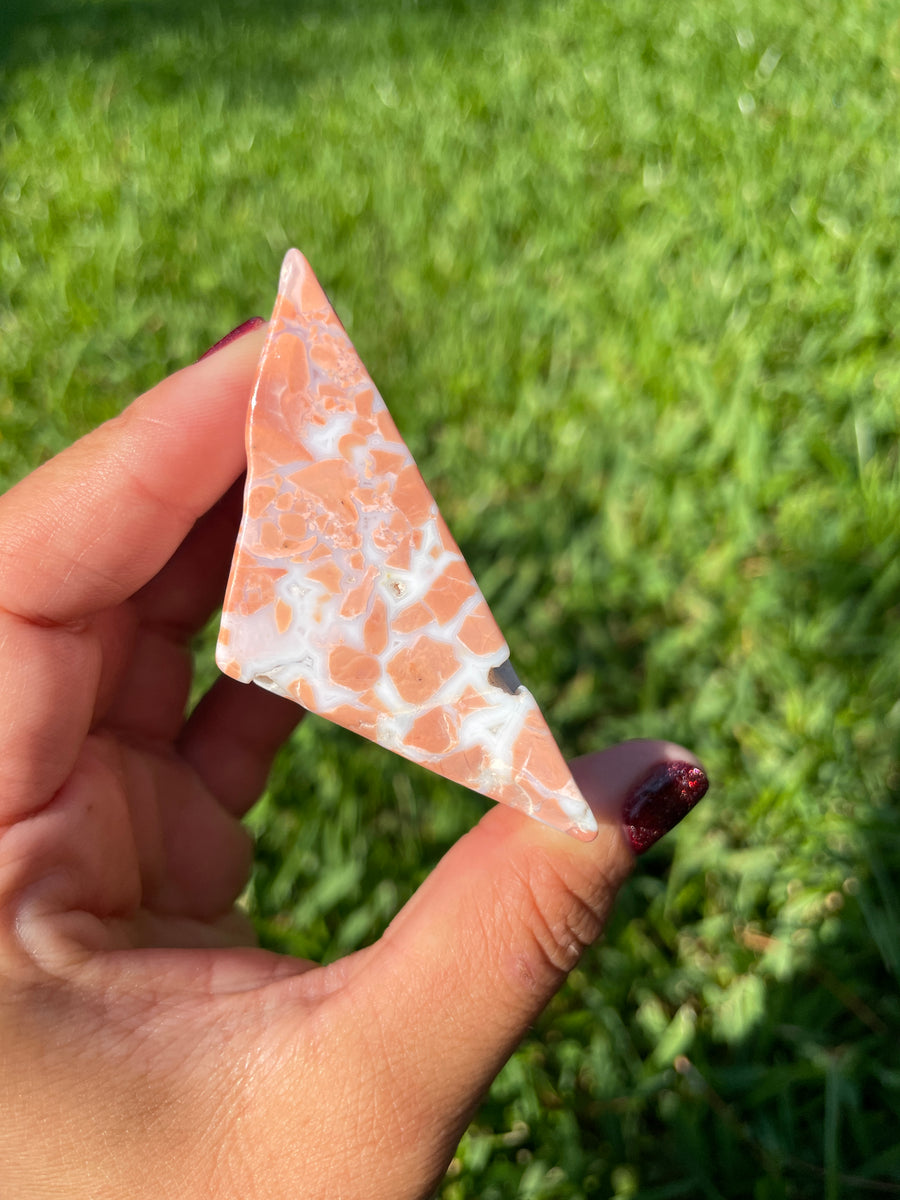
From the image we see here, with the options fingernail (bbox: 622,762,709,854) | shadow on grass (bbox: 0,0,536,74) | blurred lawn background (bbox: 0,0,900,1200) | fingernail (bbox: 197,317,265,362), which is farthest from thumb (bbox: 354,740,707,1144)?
shadow on grass (bbox: 0,0,536,74)

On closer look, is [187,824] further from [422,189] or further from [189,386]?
[422,189]

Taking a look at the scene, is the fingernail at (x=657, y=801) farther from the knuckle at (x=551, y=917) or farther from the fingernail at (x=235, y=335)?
the fingernail at (x=235, y=335)

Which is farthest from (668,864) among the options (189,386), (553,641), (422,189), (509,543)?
(422,189)

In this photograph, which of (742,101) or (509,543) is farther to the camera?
(742,101)

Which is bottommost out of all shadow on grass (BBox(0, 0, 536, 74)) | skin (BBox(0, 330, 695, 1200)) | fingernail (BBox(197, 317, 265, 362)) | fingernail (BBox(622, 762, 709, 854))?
skin (BBox(0, 330, 695, 1200))

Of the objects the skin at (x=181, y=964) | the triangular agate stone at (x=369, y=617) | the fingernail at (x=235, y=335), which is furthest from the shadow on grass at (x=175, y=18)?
the triangular agate stone at (x=369, y=617)

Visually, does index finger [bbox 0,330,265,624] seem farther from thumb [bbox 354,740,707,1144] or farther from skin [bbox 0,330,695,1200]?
thumb [bbox 354,740,707,1144]
